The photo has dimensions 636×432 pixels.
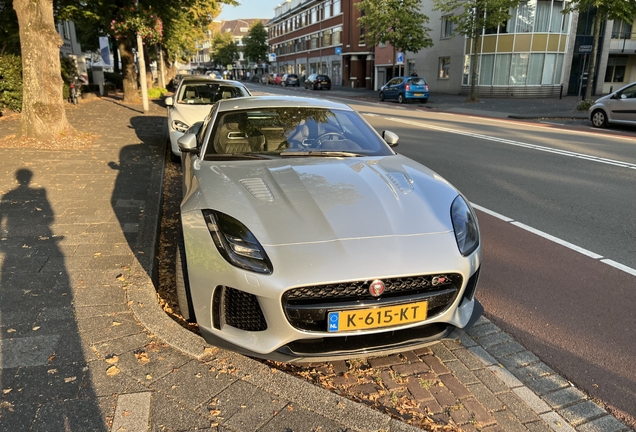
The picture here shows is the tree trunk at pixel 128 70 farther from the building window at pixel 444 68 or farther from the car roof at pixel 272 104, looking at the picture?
the building window at pixel 444 68

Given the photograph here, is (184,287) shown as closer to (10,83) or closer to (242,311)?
(242,311)

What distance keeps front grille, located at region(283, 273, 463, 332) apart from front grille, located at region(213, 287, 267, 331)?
0.19 m

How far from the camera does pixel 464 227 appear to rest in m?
2.90

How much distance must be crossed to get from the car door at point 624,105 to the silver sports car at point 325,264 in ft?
45.6

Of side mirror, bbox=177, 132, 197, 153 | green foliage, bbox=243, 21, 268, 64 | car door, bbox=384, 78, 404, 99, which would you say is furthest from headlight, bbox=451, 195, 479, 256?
green foliage, bbox=243, 21, 268, 64

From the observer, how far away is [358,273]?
2393 mm

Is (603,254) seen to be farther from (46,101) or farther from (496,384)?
(46,101)

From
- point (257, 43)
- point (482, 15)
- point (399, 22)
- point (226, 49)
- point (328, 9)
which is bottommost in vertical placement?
point (482, 15)

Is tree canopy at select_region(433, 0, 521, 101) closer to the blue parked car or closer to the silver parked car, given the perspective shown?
the blue parked car

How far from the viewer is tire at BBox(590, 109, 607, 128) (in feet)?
49.4

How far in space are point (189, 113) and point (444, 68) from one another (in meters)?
32.0

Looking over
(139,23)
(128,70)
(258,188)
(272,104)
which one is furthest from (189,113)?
(128,70)

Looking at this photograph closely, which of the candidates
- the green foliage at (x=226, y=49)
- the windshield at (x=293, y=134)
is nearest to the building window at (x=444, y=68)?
the windshield at (x=293, y=134)

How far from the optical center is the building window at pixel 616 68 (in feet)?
118
